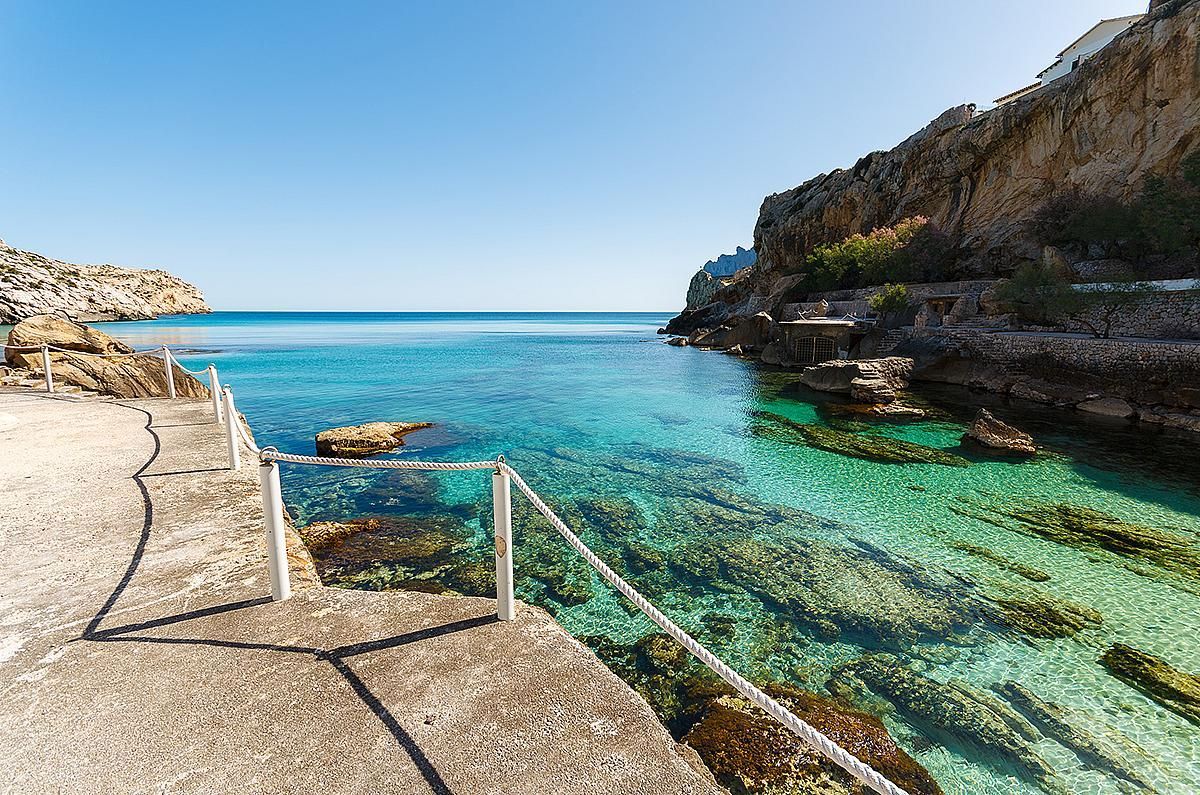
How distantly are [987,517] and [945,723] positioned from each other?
6.74m

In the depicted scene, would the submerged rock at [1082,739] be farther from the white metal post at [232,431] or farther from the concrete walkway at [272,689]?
the white metal post at [232,431]

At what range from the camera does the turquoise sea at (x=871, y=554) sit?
512 cm

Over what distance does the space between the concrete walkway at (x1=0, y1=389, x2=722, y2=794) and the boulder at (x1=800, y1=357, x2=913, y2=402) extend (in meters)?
20.7

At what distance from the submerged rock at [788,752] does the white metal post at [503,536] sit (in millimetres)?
2202

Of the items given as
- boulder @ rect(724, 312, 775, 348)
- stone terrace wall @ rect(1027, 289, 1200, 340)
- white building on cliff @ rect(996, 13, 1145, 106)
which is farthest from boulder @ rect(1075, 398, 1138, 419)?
white building on cliff @ rect(996, 13, 1145, 106)

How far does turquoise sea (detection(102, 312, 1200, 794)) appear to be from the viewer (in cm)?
512

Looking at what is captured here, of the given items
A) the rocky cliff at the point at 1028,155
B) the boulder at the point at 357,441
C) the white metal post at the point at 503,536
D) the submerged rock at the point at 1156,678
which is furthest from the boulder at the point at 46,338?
the rocky cliff at the point at 1028,155

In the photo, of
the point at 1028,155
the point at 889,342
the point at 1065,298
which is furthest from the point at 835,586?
the point at 1028,155

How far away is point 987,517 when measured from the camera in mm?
9930

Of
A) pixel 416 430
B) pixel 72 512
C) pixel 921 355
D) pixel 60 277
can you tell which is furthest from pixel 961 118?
pixel 60 277

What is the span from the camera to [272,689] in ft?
9.60

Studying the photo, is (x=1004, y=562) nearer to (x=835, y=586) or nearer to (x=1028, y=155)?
(x=835, y=586)

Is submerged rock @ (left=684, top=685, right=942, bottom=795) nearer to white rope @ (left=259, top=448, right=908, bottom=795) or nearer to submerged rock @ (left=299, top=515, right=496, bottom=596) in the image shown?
white rope @ (left=259, top=448, right=908, bottom=795)

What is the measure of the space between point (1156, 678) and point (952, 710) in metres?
2.64
